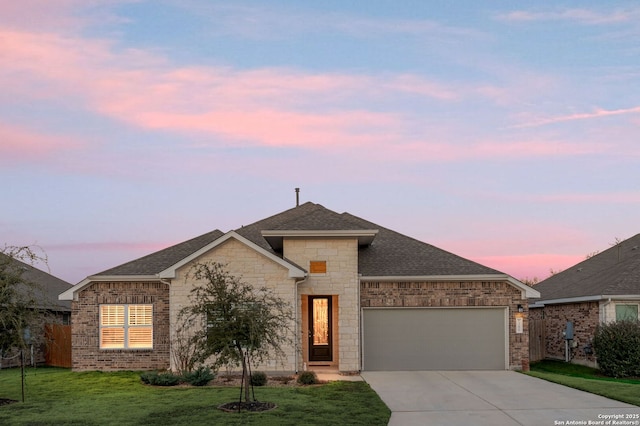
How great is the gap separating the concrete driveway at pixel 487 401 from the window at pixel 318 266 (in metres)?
3.51

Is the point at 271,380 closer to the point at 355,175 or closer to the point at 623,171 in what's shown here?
the point at 355,175

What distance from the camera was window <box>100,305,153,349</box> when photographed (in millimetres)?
22328

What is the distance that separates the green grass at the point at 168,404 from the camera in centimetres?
1322

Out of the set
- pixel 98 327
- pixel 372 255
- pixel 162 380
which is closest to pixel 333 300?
Result: pixel 372 255

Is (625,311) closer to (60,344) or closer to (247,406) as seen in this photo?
(247,406)

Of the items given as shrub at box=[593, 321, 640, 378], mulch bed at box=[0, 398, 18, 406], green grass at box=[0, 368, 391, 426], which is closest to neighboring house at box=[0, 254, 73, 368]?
green grass at box=[0, 368, 391, 426]

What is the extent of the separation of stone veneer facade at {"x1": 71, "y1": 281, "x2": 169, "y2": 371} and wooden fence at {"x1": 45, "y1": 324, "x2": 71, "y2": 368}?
3.74 meters

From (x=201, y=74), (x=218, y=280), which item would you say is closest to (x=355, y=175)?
(x=201, y=74)

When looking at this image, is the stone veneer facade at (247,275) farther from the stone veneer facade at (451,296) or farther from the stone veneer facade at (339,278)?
the stone veneer facade at (451,296)

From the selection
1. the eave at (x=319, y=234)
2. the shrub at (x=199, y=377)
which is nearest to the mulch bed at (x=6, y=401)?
the shrub at (x=199, y=377)

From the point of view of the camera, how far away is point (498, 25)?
19312 millimetres

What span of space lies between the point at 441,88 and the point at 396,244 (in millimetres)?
6067

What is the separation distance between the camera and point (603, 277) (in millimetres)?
26062

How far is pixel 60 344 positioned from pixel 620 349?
20011 mm
